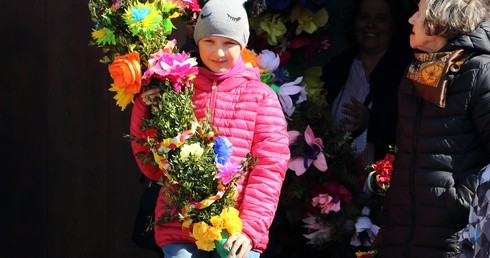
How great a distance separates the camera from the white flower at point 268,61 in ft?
16.6

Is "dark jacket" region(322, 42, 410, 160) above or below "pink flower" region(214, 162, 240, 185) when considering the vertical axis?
above

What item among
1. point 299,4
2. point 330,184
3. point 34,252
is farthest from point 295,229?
point 34,252

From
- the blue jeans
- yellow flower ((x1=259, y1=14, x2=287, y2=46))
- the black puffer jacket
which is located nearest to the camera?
the black puffer jacket

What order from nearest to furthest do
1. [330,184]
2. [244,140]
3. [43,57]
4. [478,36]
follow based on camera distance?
[478,36] → [244,140] → [330,184] → [43,57]

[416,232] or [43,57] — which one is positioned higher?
[43,57]

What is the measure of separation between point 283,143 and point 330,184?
2.82ft

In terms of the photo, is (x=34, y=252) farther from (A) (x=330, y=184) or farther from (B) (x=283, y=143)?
(B) (x=283, y=143)

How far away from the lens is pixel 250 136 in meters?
4.21

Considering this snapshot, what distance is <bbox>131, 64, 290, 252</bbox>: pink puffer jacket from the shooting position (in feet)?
13.6

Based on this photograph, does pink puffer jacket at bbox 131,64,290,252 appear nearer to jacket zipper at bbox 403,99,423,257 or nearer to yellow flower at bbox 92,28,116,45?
yellow flower at bbox 92,28,116,45

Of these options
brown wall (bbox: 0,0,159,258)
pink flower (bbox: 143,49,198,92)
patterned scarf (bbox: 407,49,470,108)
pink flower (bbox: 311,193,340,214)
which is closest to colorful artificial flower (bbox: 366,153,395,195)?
pink flower (bbox: 311,193,340,214)

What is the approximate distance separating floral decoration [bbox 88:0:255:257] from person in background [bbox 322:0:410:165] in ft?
3.67

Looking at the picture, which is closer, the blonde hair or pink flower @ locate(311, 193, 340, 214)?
the blonde hair

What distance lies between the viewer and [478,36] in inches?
155
